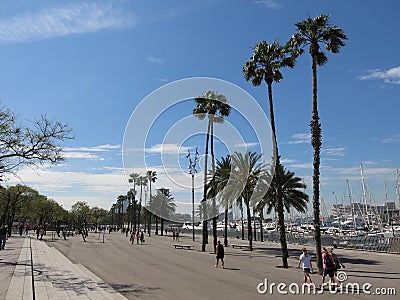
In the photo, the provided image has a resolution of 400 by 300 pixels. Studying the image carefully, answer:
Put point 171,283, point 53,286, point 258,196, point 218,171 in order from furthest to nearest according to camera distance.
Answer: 1. point 218,171
2. point 258,196
3. point 171,283
4. point 53,286

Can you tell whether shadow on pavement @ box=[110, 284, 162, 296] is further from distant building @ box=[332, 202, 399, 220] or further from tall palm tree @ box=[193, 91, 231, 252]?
distant building @ box=[332, 202, 399, 220]

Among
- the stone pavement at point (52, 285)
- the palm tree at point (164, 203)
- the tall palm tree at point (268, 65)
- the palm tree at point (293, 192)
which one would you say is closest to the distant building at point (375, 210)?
the palm tree at point (164, 203)

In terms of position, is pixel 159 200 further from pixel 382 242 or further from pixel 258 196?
pixel 382 242

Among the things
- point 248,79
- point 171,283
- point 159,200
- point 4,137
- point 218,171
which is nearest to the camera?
point 171,283

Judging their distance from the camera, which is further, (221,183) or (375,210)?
(375,210)

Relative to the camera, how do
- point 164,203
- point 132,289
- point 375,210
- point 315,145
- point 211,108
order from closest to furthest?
point 132,289, point 315,145, point 211,108, point 164,203, point 375,210

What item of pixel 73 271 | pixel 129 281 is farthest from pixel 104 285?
pixel 73 271

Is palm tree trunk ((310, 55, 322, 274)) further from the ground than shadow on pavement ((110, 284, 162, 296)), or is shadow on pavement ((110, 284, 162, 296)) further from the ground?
palm tree trunk ((310, 55, 322, 274))

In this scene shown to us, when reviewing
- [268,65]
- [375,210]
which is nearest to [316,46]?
[268,65]

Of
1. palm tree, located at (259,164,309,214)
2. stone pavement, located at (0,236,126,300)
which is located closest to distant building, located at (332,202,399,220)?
palm tree, located at (259,164,309,214)

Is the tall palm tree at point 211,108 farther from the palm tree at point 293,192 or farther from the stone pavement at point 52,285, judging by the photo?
the stone pavement at point 52,285

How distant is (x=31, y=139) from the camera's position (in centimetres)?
2123

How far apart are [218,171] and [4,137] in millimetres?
28000

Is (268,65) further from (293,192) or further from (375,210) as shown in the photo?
(375,210)
